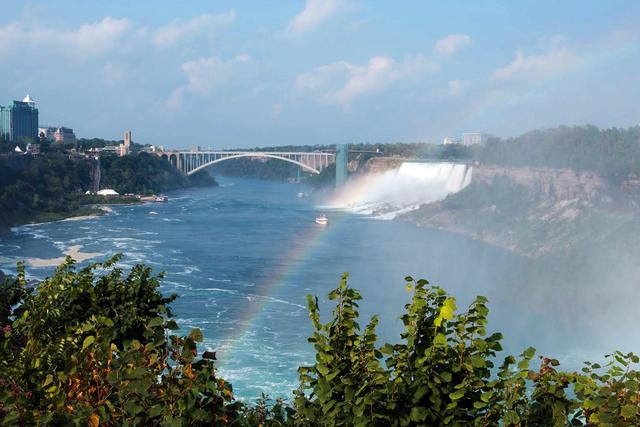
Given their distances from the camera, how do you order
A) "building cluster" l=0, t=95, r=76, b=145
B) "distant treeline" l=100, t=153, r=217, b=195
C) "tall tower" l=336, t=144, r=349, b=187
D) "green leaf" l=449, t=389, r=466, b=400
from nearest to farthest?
1. "green leaf" l=449, t=389, r=466, b=400
2. "distant treeline" l=100, t=153, r=217, b=195
3. "tall tower" l=336, t=144, r=349, b=187
4. "building cluster" l=0, t=95, r=76, b=145

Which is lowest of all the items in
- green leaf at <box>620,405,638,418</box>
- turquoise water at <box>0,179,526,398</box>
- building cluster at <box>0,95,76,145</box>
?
turquoise water at <box>0,179,526,398</box>

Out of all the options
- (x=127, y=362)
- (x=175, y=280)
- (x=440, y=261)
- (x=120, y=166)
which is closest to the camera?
(x=127, y=362)

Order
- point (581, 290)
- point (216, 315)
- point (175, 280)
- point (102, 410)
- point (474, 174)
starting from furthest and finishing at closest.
A: point (474, 174), point (581, 290), point (175, 280), point (216, 315), point (102, 410)

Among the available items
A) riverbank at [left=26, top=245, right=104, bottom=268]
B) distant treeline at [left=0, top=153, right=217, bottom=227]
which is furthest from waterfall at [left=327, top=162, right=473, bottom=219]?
riverbank at [left=26, top=245, right=104, bottom=268]

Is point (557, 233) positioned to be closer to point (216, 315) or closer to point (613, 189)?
point (613, 189)

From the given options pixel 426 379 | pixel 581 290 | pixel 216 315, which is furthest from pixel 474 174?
pixel 426 379

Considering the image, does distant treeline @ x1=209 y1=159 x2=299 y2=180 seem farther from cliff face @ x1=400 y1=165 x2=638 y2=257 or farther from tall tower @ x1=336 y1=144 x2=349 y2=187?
cliff face @ x1=400 y1=165 x2=638 y2=257
